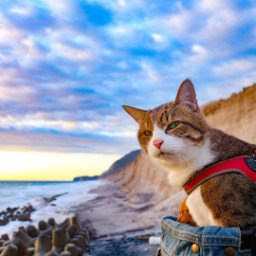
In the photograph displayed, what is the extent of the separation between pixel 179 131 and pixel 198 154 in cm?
23

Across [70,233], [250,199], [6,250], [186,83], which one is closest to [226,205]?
[250,199]

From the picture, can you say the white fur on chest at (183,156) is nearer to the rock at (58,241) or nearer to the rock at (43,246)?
the rock at (58,241)

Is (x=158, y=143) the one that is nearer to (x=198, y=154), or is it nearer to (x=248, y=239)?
(x=198, y=154)

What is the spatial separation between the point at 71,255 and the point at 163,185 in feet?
36.4

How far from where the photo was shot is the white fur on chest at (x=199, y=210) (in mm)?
1776

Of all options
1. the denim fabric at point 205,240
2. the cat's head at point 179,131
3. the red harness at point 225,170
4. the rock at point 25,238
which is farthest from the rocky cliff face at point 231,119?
the denim fabric at point 205,240

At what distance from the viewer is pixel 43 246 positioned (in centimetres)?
587

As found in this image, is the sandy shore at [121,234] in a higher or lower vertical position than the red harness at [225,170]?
lower

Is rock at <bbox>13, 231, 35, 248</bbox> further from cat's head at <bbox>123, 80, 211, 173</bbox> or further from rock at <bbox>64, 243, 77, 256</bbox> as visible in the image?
cat's head at <bbox>123, 80, 211, 173</bbox>

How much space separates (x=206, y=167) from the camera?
200 cm

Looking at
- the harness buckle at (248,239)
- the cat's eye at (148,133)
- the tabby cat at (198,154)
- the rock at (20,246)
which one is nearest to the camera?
the harness buckle at (248,239)

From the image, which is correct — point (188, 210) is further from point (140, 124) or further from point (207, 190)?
point (140, 124)

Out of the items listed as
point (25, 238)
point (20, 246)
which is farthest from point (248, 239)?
point (25, 238)

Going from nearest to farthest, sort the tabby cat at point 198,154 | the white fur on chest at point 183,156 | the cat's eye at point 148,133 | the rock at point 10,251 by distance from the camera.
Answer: the tabby cat at point 198,154 < the white fur on chest at point 183,156 < the cat's eye at point 148,133 < the rock at point 10,251
